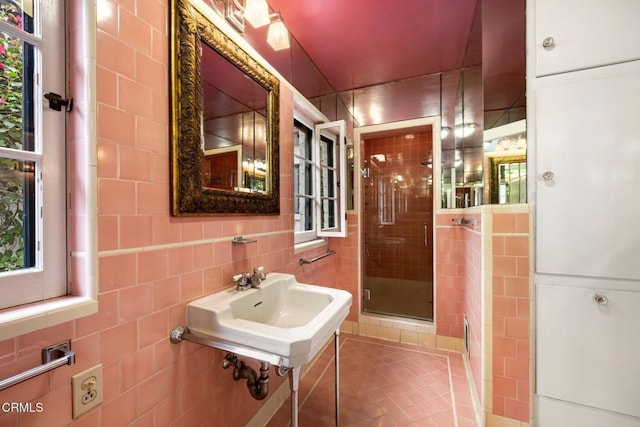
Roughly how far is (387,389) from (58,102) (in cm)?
234

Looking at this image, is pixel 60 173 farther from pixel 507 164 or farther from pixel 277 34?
pixel 507 164

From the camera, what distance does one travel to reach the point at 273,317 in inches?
56.2

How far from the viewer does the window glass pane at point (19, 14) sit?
0.66 meters

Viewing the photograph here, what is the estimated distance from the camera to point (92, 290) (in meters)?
0.74

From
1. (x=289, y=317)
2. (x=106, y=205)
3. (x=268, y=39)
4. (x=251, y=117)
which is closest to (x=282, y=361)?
(x=289, y=317)

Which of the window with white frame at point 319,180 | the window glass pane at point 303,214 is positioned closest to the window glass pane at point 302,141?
the window with white frame at point 319,180

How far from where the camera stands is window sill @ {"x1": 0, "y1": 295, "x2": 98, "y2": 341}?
0.58m

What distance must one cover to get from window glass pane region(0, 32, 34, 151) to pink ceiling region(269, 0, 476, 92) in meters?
1.41

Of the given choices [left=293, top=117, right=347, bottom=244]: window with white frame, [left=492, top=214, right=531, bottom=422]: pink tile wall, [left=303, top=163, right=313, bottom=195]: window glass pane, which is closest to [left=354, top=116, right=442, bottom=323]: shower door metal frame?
[left=293, top=117, right=347, bottom=244]: window with white frame

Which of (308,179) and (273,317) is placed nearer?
(273,317)

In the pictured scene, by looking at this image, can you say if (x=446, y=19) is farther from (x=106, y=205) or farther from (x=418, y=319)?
(x=418, y=319)

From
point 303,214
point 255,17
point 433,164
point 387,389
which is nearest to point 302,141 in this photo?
point 303,214

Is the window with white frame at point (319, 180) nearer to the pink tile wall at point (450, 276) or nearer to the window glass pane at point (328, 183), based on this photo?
the window glass pane at point (328, 183)

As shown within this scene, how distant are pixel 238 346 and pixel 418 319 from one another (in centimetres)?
226
